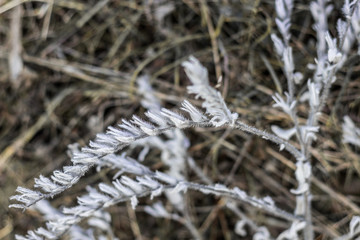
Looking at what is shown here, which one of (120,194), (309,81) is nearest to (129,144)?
(120,194)

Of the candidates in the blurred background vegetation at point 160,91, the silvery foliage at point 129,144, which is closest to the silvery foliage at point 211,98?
the silvery foliage at point 129,144

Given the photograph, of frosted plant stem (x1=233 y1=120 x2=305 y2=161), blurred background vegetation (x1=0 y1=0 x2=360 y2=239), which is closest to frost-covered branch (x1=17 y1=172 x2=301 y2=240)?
frosted plant stem (x1=233 y1=120 x2=305 y2=161)

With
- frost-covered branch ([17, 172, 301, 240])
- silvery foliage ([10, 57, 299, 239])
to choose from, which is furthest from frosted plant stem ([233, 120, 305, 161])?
frost-covered branch ([17, 172, 301, 240])

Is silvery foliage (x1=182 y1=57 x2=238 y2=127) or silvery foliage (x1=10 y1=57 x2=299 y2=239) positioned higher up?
silvery foliage (x1=182 y1=57 x2=238 y2=127)

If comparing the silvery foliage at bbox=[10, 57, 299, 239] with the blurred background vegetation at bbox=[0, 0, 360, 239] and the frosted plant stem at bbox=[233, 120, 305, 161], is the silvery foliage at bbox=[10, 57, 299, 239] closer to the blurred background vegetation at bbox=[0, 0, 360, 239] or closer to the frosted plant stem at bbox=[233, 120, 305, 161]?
the frosted plant stem at bbox=[233, 120, 305, 161]

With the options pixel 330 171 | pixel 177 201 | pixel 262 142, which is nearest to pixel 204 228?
pixel 177 201

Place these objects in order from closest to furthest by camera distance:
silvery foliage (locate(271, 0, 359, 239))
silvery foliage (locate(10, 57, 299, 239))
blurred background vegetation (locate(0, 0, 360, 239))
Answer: silvery foliage (locate(10, 57, 299, 239)) → silvery foliage (locate(271, 0, 359, 239)) → blurred background vegetation (locate(0, 0, 360, 239))

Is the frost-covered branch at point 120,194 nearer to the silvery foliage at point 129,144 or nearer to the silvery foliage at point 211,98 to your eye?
the silvery foliage at point 129,144

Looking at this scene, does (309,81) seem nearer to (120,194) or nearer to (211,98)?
(211,98)

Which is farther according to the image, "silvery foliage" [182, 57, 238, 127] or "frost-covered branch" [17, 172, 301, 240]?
"frost-covered branch" [17, 172, 301, 240]

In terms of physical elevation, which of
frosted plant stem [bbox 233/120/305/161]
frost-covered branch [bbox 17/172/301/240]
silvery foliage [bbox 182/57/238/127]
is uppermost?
silvery foliage [bbox 182/57/238/127]

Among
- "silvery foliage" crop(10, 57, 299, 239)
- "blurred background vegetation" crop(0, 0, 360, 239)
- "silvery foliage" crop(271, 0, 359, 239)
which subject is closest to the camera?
"silvery foliage" crop(10, 57, 299, 239)

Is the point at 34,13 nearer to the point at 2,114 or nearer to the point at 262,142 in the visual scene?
the point at 2,114

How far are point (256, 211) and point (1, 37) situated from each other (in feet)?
3.89
